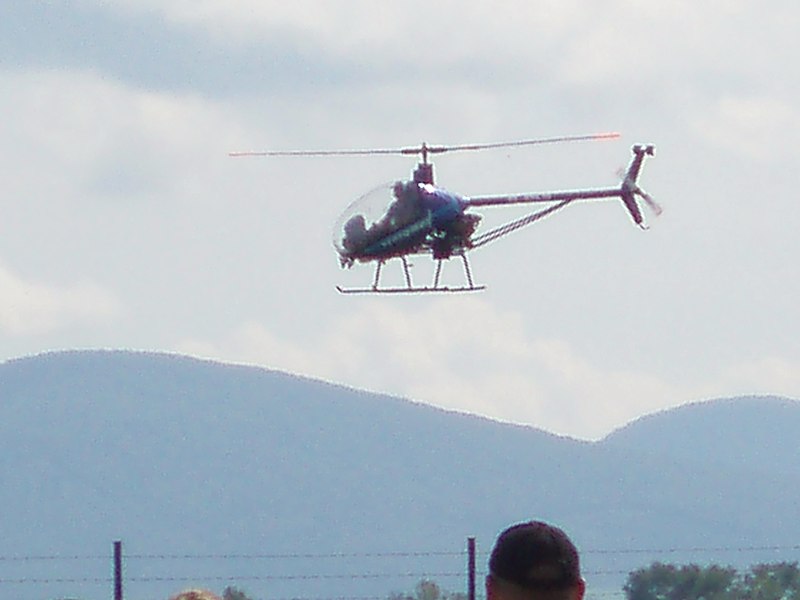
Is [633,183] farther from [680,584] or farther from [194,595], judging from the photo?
[194,595]

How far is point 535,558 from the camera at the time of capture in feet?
27.6

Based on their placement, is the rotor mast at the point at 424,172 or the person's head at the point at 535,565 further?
the rotor mast at the point at 424,172

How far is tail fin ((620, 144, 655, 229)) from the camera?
135 feet

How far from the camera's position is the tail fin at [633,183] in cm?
4112

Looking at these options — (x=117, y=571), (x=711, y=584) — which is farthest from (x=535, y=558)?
(x=711, y=584)

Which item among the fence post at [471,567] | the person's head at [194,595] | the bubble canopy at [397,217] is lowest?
the person's head at [194,595]

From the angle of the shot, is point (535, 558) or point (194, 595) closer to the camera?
point (535, 558)

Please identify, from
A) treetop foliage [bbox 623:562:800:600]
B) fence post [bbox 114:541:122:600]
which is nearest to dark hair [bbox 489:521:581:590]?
fence post [bbox 114:541:122:600]

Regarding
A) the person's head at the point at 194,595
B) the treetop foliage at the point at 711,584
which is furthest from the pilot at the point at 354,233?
the person's head at the point at 194,595

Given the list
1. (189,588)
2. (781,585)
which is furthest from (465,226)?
(189,588)

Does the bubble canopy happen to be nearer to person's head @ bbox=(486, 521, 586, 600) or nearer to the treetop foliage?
the treetop foliage

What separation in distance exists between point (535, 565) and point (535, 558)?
1.0 inches

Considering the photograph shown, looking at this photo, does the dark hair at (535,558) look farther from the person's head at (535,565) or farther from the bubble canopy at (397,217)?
the bubble canopy at (397,217)

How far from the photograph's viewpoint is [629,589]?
2288 inches
